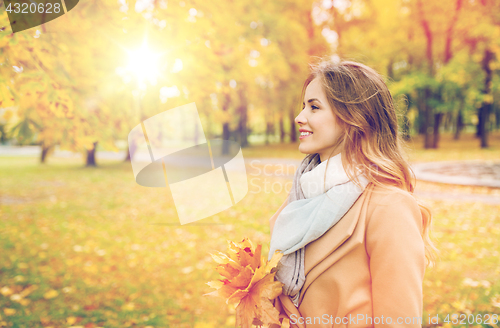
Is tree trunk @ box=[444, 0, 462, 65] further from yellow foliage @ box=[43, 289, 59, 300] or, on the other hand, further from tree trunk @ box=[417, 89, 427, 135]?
yellow foliage @ box=[43, 289, 59, 300]

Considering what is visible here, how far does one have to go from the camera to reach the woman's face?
134 cm

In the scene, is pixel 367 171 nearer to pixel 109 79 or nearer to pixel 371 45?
pixel 109 79

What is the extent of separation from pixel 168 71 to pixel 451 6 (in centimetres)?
1958

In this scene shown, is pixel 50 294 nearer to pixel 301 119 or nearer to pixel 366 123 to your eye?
pixel 301 119

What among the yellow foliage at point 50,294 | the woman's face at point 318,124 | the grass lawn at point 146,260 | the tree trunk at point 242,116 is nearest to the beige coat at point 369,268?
the woman's face at point 318,124

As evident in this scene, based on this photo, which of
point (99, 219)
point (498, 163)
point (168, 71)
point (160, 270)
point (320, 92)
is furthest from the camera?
point (498, 163)

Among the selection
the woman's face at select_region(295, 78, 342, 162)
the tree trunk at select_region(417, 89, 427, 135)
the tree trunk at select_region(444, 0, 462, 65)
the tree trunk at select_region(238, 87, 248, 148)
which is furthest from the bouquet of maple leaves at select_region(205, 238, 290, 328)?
the tree trunk at select_region(417, 89, 427, 135)

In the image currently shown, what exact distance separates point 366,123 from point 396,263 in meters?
0.58

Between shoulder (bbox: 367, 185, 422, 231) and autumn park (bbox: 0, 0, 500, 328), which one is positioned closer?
shoulder (bbox: 367, 185, 422, 231)

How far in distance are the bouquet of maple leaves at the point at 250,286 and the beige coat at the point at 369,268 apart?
0.14m

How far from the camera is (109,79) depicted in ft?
12.4

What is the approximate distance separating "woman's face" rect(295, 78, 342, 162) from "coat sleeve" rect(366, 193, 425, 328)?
0.36 m

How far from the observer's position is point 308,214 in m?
1.32

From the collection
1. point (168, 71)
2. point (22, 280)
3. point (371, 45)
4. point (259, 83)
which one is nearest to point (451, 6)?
point (371, 45)
